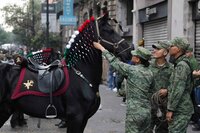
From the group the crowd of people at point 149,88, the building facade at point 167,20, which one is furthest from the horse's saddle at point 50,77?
the building facade at point 167,20

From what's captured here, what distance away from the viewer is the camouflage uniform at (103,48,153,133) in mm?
5898

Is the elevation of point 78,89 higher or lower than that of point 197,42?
lower

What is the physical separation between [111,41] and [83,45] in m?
0.42

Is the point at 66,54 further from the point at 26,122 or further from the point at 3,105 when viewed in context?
the point at 26,122

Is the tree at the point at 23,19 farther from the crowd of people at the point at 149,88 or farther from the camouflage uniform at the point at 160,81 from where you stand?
the crowd of people at the point at 149,88

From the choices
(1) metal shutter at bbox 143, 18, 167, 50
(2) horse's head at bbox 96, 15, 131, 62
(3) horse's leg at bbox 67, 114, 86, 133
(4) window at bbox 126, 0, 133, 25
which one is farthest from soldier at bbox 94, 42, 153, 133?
(4) window at bbox 126, 0, 133, 25

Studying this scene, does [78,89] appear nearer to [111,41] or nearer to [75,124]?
[75,124]

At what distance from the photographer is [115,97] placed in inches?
687

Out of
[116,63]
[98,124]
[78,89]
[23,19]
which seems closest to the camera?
[116,63]

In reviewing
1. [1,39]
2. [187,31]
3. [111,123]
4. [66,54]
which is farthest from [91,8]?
[1,39]

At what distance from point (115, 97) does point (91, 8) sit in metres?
15.5

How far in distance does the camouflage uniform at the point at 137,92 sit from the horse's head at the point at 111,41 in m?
0.37

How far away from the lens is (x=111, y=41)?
20.7 feet

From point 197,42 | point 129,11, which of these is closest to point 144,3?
point 129,11
